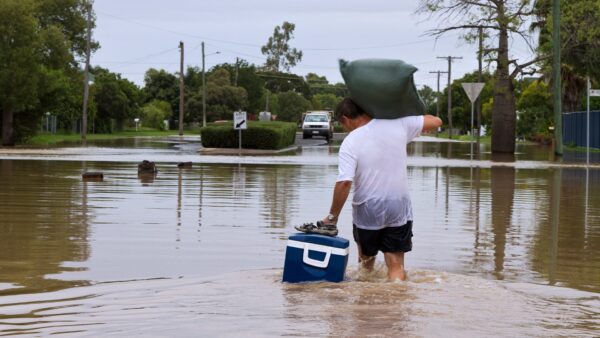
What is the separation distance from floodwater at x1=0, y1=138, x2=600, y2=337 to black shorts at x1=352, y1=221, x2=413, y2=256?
0.27 meters

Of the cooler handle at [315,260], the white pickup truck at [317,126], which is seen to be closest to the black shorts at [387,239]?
the cooler handle at [315,260]

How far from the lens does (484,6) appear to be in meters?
42.6

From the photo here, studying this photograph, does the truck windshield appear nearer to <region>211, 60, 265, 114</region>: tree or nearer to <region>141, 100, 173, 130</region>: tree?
<region>141, 100, 173, 130</region>: tree

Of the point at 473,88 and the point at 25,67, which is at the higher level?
the point at 25,67

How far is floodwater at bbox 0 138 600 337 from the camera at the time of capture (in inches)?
267

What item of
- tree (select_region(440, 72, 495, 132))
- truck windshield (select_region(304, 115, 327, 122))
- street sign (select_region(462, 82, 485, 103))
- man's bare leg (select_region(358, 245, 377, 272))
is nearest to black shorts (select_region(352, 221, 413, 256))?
man's bare leg (select_region(358, 245, 377, 272))

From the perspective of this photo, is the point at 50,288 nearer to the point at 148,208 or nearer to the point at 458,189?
the point at 148,208

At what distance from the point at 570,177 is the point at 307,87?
118460mm

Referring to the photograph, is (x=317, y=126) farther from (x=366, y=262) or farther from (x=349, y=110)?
(x=349, y=110)

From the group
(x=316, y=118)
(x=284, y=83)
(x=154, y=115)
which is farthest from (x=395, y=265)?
(x=284, y=83)

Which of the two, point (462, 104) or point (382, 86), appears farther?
point (462, 104)

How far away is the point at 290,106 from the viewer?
126875 millimetres

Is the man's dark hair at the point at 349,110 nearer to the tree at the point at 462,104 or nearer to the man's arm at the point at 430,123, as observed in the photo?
the man's arm at the point at 430,123

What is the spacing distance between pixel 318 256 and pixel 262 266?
1.73 meters
